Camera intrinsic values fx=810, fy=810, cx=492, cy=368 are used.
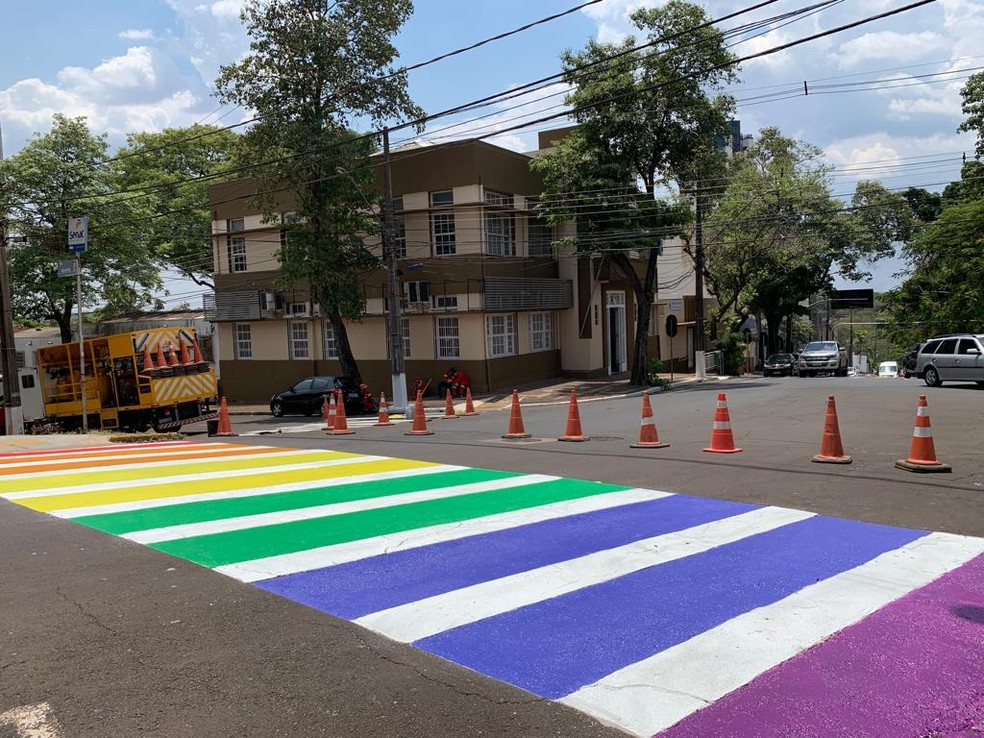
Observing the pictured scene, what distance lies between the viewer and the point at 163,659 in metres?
4.45

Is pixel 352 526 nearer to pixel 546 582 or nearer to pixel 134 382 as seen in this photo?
pixel 546 582

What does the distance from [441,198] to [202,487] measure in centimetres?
2258

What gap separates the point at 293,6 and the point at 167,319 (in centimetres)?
2645

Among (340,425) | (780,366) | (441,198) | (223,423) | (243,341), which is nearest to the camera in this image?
(340,425)

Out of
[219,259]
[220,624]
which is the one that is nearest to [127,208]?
[219,259]

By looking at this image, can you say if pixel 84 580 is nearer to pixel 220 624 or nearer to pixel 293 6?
pixel 220 624

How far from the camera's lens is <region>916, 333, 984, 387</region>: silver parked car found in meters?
23.6

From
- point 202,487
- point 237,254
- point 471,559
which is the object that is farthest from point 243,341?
point 471,559

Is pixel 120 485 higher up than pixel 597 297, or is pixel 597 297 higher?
pixel 597 297

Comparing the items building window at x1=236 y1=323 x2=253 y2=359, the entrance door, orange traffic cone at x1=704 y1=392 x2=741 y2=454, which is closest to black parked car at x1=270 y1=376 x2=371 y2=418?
building window at x1=236 y1=323 x2=253 y2=359

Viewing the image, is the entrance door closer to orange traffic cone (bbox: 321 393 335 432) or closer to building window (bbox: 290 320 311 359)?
building window (bbox: 290 320 311 359)

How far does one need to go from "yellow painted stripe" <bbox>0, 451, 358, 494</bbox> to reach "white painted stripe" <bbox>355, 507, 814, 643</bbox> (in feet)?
20.9

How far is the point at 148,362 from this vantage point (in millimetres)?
21594

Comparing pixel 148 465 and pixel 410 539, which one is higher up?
pixel 148 465
